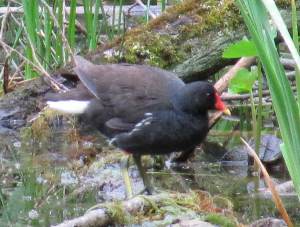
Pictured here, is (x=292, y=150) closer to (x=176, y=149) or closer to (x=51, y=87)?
(x=176, y=149)

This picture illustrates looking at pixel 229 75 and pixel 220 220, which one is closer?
pixel 220 220

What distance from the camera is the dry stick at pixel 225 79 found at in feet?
18.9

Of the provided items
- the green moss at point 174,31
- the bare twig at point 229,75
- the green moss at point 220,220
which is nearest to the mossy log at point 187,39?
the green moss at point 174,31

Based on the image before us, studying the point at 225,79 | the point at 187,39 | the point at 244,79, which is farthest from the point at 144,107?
the point at 187,39

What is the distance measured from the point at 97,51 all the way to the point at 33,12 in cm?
69

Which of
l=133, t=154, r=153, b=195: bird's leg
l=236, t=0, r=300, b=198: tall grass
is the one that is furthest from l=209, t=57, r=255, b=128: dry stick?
l=236, t=0, r=300, b=198: tall grass

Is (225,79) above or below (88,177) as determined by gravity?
above

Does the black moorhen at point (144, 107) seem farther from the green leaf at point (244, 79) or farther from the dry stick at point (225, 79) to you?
the dry stick at point (225, 79)

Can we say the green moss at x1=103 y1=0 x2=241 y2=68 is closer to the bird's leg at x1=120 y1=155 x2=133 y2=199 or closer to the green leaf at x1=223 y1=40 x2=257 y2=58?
the bird's leg at x1=120 y1=155 x2=133 y2=199

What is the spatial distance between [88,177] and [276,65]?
117 inches

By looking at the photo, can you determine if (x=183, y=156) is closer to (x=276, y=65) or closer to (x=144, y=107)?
(x=144, y=107)

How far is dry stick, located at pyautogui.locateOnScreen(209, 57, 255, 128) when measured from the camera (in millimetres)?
5762

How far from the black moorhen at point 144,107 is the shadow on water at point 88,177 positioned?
16.3 inches

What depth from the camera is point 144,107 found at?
488 centimetres
